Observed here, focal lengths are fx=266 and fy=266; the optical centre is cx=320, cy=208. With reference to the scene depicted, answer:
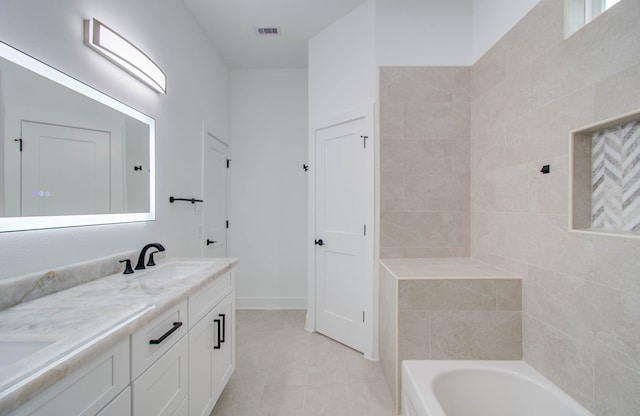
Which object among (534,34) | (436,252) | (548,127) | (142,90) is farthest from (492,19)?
(142,90)

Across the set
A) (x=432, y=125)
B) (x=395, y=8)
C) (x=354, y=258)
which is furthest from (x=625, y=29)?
(x=354, y=258)

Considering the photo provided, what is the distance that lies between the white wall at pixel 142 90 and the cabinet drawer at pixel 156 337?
553mm

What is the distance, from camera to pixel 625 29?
3.45 feet

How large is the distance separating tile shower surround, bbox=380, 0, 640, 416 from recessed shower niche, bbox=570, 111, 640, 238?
6 centimetres

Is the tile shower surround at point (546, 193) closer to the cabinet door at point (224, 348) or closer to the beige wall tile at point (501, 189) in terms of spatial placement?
the beige wall tile at point (501, 189)

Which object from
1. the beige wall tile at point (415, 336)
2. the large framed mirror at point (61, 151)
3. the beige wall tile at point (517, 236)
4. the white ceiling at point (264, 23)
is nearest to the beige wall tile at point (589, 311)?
the beige wall tile at point (517, 236)

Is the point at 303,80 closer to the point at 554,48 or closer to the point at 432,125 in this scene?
the point at 432,125

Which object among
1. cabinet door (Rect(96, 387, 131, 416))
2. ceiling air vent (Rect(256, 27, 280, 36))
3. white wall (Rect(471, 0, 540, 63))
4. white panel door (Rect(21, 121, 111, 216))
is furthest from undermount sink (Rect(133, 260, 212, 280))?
white wall (Rect(471, 0, 540, 63))

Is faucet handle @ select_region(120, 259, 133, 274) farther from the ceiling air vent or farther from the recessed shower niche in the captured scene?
the ceiling air vent

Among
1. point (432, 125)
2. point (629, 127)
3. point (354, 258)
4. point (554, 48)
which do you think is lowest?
point (354, 258)

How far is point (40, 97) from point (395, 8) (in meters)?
2.36

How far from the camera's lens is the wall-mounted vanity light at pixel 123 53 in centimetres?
129

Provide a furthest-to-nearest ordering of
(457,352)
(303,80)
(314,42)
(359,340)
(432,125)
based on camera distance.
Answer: (303,80)
(314,42)
(359,340)
(432,125)
(457,352)

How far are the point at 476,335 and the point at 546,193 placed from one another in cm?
91
